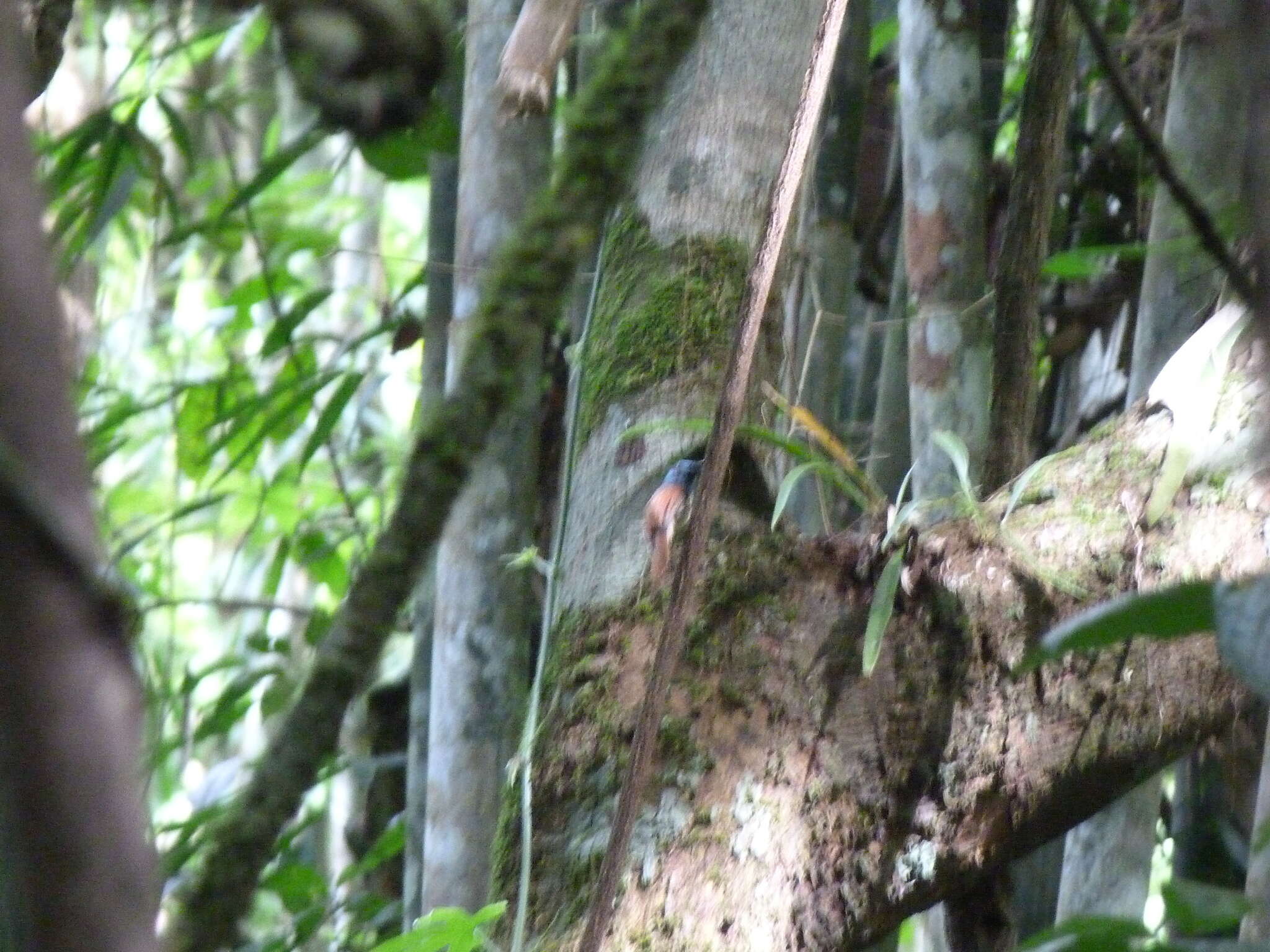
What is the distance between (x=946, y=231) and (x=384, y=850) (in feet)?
2.51

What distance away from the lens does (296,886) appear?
1.36 metres

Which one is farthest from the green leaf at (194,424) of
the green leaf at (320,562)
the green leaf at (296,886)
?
the green leaf at (296,886)

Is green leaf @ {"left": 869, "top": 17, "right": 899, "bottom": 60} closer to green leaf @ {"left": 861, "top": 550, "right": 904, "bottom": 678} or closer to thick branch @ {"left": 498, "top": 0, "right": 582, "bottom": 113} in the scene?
thick branch @ {"left": 498, "top": 0, "right": 582, "bottom": 113}

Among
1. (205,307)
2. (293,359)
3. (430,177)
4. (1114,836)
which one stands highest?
(205,307)

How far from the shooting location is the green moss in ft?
2.35

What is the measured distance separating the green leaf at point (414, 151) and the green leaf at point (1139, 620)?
27.8 inches

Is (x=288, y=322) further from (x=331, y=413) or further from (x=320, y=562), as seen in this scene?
(x=320, y=562)

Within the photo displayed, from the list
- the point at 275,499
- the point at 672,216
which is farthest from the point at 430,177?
the point at 275,499

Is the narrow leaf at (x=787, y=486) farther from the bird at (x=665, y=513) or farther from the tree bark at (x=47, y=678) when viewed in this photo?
the tree bark at (x=47, y=678)

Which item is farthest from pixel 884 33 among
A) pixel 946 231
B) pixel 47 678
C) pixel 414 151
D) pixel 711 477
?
pixel 47 678

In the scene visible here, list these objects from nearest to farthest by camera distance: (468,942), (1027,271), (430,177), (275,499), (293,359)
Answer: (468,942)
(1027,271)
(430,177)
(293,359)
(275,499)

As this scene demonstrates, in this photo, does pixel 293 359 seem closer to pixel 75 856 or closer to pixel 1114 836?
pixel 1114 836

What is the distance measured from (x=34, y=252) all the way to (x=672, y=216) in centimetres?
55

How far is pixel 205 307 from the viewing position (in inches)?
113
